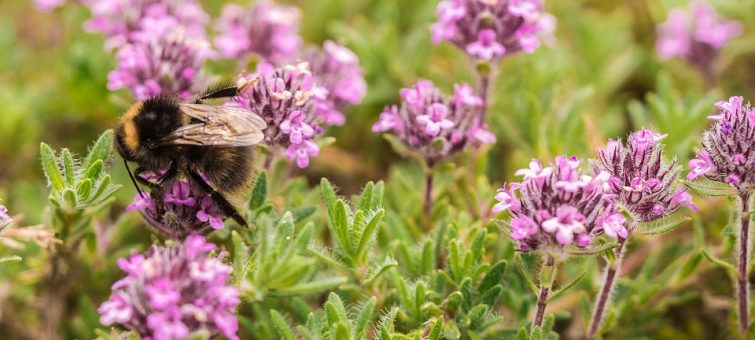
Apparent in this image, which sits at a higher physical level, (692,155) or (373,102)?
(373,102)

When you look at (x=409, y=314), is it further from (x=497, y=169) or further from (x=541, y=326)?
(x=497, y=169)

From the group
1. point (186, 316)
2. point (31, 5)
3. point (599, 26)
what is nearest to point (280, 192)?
point (186, 316)

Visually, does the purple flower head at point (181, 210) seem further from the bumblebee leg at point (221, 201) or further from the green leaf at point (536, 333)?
the green leaf at point (536, 333)

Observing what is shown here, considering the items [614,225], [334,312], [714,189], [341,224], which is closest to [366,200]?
[341,224]

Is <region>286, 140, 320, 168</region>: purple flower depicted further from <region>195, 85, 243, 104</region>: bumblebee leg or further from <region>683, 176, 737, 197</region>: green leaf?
<region>683, 176, 737, 197</region>: green leaf

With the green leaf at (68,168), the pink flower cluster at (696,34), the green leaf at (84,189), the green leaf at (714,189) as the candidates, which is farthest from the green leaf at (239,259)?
the pink flower cluster at (696,34)

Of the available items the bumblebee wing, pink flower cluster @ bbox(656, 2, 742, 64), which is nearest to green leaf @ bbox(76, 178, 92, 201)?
the bumblebee wing
